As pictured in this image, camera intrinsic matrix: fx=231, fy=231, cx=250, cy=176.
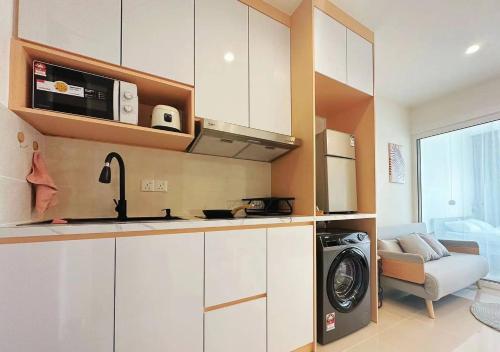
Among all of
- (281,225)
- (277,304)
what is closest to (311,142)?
(281,225)

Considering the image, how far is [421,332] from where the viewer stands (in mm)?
2031

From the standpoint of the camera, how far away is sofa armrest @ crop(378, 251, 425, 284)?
2.30m

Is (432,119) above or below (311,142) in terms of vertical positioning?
above

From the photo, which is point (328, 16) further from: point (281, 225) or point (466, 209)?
point (466, 209)

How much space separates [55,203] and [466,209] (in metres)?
4.95

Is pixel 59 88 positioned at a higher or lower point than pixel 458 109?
lower

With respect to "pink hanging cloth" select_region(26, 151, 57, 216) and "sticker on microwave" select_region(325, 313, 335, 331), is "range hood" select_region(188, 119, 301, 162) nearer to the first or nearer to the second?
"pink hanging cloth" select_region(26, 151, 57, 216)

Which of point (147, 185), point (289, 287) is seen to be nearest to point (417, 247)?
point (289, 287)

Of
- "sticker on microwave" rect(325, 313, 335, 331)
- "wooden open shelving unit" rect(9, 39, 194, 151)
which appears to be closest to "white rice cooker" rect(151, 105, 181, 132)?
"wooden open shelving unit" rect(9, 39, 194, 151)

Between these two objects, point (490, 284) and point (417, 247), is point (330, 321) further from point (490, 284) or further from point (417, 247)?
point (490, 284)

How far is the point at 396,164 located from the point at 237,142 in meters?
3.19

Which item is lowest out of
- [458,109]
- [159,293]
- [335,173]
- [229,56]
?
[159,293]

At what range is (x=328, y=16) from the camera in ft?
6.68

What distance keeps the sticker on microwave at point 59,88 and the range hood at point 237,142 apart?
69cm
